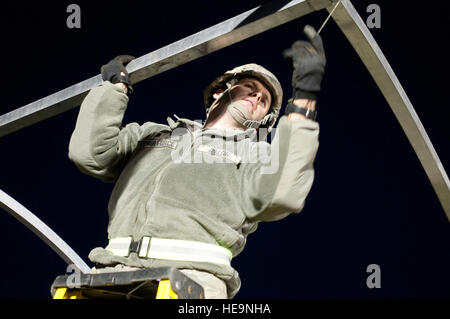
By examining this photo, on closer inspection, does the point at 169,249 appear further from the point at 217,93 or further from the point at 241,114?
the point at 217,93

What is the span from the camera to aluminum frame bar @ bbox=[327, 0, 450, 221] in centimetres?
245

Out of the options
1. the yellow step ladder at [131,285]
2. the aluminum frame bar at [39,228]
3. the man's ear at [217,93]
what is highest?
the aluminum frame bar at [39,228]

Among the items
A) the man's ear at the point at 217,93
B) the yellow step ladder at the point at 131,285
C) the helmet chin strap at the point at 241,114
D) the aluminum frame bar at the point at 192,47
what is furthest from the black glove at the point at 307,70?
the man's ear at the point at 217,93

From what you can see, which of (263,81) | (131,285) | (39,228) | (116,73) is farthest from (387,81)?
(39,228)

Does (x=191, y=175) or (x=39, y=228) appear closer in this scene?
(x=191, y=175)

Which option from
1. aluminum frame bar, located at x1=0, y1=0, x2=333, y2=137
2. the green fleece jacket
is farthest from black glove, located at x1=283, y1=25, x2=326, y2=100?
aluminum frame bar, located at x1=0, y1=0, x2=333, y2=137

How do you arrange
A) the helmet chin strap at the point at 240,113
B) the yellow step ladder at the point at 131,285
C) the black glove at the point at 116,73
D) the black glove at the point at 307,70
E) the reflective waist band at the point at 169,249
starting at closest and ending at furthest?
1. the yellow step ladder at the point at 131,285
2. the black glove at the point at 307,70
3. the reflective waist band at the point at 169,249
4. the black glove at the point at 116,73
5. the helmet chin strap at the point at 240,113

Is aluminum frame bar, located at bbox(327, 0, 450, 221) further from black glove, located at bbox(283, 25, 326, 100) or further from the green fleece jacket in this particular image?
the green fleece jacket

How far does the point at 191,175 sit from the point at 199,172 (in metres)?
0.04

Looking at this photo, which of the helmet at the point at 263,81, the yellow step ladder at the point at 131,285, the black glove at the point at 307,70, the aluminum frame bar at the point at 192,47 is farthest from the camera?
the helmet at the point at 263,81

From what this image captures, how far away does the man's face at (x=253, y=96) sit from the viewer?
2904mm

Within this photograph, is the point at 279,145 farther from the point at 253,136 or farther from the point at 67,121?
the point at 67,121

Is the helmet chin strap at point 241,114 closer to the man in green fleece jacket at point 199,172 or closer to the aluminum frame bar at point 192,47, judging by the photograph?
the man in green fleece jacket at point 199,172

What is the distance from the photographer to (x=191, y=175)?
2.47 meters
